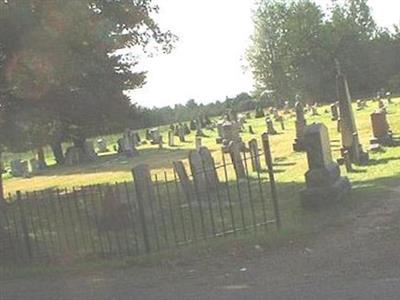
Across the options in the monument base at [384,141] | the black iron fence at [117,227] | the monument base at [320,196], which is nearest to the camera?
the black iron fence at [117,227]

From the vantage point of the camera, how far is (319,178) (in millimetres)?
11734

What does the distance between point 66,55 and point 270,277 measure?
654cm

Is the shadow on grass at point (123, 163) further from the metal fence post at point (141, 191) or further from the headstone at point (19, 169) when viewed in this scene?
the metal fence post at point (141, 191)

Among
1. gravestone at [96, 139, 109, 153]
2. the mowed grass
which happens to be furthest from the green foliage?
gravestone at [96, 139, 109, 153]

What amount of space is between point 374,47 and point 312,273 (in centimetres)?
7147

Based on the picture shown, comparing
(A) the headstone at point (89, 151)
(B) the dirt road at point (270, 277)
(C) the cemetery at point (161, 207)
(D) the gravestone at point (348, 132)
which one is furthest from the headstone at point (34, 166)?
(B) the dirt road at point (270, 277)

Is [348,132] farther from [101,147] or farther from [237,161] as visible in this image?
[101,147]

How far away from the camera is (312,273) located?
285 inches

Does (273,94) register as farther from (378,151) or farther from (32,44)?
(32,44)

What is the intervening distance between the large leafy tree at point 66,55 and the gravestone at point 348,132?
4.98 metres

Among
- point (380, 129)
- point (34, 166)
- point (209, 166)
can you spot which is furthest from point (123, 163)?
point (209, 166)

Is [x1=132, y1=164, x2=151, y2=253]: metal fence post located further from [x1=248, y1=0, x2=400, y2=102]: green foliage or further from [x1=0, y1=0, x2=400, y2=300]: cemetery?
[x1=248, y1=0, x2=400, y2=102]: green foliage

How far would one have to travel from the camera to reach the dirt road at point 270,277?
6.55 m

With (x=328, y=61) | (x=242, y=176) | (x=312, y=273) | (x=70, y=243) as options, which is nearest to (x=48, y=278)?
(x=70, y=243)
